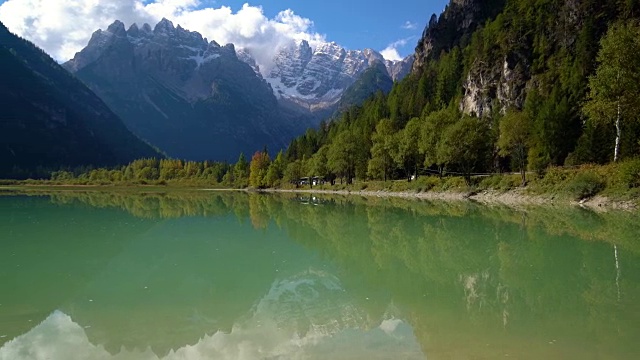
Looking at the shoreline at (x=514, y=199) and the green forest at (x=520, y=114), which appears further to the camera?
the green forest at (x=520, y=114)

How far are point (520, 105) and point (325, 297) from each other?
77300mm

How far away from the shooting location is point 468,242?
21328mm

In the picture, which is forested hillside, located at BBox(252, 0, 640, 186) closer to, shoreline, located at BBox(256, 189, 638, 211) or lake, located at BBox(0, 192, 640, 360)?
shoreline, located at BBox(256, 189, 638, 211)

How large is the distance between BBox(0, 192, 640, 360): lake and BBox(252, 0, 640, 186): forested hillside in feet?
91.0

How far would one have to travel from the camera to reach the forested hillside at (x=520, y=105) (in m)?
43.0

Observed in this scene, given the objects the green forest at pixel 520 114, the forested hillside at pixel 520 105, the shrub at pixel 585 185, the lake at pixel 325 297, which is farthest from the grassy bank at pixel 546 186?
the lake at pixel 325 297

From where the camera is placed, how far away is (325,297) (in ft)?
40.2

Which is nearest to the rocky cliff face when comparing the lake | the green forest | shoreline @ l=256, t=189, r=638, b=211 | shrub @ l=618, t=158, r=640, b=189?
the green forest

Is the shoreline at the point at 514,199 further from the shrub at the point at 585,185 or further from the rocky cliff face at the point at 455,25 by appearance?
the rocky cliff face at the point at 455,25

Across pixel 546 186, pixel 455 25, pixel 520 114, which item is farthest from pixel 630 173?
pixel 455 25

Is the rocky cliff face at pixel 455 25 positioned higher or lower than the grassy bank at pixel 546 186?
higher

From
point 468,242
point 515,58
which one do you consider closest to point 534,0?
point 515,58

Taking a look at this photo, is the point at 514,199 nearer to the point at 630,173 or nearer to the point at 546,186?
the point at 546,186

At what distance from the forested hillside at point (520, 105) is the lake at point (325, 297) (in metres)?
27.7
